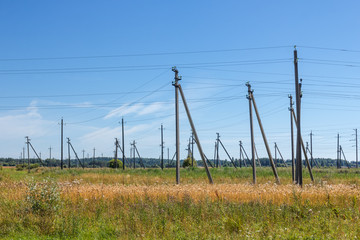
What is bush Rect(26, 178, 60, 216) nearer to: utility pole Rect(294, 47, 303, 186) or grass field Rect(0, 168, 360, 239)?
grass field Rect(0, 168, 360, 239)

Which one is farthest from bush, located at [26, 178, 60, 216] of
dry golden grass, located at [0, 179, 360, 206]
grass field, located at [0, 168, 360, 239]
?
dry golden grass, located at [0, 179, 360, 206]

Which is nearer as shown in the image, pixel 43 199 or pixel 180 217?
pixel 180 217

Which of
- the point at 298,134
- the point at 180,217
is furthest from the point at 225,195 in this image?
the point at 298,134

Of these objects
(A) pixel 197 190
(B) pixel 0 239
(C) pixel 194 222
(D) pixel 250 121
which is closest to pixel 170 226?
(C) pixel 194 222

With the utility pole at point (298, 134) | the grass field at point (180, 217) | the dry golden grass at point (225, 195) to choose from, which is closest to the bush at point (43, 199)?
the grass field at point (180, 217)

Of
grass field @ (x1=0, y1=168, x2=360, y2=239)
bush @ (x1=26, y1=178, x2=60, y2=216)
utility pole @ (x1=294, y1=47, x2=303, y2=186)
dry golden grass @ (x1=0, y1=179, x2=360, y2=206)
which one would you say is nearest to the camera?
grass field @ (x1=0, y1=168, x2=360, y2=239)

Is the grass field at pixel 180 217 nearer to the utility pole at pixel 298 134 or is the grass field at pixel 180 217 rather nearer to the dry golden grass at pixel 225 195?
the dry golden grass at pixel 225 195

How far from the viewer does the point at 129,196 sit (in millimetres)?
14148

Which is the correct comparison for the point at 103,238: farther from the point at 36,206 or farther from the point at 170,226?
the point at 36,206

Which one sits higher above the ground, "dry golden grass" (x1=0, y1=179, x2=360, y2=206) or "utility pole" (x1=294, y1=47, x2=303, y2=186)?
"utility pole" (x1=294, y1=47, x2=303, y2=186)

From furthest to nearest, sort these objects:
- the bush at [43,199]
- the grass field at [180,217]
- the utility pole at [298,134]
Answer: the utility pole at [298,134]
the bush at [43,199]
the grass field at [180,217]

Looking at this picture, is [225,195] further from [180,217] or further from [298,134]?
[298,134]

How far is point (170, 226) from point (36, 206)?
4788 mm

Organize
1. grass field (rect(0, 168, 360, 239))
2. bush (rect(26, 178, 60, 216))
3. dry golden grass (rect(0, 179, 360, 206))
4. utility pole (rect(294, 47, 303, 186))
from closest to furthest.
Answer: grass field (rect(0, 168, 360, 239)) → bush (rect(26, 178, 60, 216)) → dry golden grass (rect(0, 179, 360, 206)) → utility pole (rect(294, 47, 303, 186))
